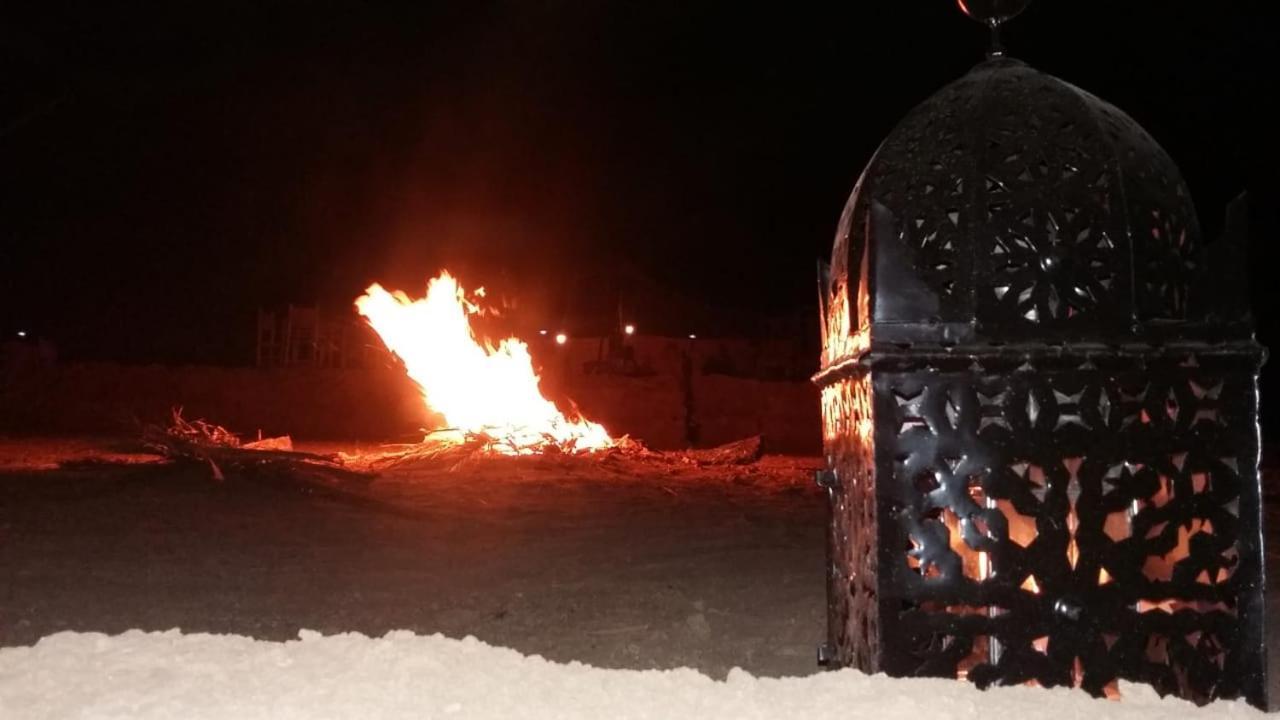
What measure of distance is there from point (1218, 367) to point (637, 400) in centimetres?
1846

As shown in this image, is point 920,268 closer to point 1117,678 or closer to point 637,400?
point 1117,678

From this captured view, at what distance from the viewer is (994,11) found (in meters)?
3.01

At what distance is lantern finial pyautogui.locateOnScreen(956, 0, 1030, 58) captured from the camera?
298 centimetres

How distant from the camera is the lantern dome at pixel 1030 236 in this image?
2604mm

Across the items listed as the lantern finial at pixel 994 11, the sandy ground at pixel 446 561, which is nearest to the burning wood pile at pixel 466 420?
the sandy ground at pixel 446 561

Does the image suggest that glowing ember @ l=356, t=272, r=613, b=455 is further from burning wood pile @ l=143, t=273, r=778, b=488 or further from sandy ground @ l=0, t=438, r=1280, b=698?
sandy ground @ l=0, t=438, r=1280, b=698

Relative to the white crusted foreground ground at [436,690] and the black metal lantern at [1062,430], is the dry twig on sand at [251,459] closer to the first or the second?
the white crusted foreground ground at [436,690]

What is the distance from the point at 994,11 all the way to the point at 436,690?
8.15 feet

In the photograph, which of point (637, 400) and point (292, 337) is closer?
point (637, 400)

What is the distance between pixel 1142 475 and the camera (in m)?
2.54

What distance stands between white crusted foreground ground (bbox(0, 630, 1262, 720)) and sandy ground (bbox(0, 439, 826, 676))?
2.26m

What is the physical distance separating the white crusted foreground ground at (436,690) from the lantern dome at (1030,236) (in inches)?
35.7

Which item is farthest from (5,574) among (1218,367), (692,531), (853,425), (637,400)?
(637,400)

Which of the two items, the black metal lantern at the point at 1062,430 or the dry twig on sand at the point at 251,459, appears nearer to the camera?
the black metal lantern at the point at 1062,430
